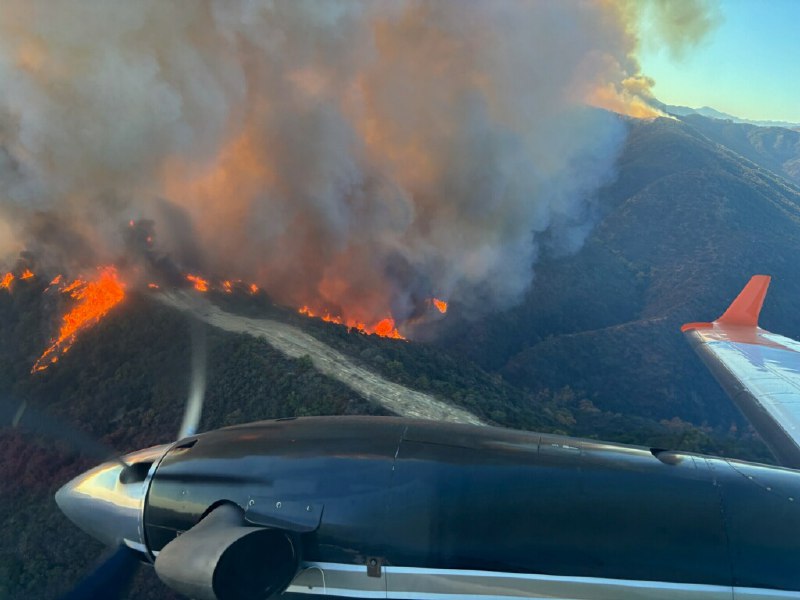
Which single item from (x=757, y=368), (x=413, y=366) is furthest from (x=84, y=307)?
(x=757, y=368)

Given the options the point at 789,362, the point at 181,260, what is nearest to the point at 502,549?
the point at 789,362

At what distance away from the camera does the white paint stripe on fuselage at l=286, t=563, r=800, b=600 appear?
6195 mm

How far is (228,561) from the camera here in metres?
5.91

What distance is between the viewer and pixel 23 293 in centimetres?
3219

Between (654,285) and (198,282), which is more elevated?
(198,282)

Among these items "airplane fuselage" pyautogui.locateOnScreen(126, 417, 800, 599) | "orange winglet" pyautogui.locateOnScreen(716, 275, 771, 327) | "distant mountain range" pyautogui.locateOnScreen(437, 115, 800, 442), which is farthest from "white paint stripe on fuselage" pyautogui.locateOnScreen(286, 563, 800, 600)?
"distant mountain range" pyautogui.locateOnScreen(437, 115, 800, 442)

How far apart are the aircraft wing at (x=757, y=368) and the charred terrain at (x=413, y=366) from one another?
6.47m

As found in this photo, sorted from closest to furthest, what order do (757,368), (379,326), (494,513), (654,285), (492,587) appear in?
(492,587), (494,513), (757,368), (379,326), (654,285)

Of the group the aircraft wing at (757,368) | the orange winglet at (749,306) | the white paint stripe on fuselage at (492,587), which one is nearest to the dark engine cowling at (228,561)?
the white paint stripe on fuselage at (492,587)

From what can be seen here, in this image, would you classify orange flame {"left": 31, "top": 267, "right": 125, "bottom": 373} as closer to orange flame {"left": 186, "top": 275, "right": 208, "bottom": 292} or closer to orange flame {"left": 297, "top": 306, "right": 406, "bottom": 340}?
orange flame {"left": 186, "top": 275, "right": 208, "bottom": 292}

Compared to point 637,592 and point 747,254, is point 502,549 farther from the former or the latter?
point 747,254

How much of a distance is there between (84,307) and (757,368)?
33.7 metres

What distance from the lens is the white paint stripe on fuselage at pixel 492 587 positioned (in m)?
6.20

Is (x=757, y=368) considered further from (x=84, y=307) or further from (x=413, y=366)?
(x=84, y=307)
